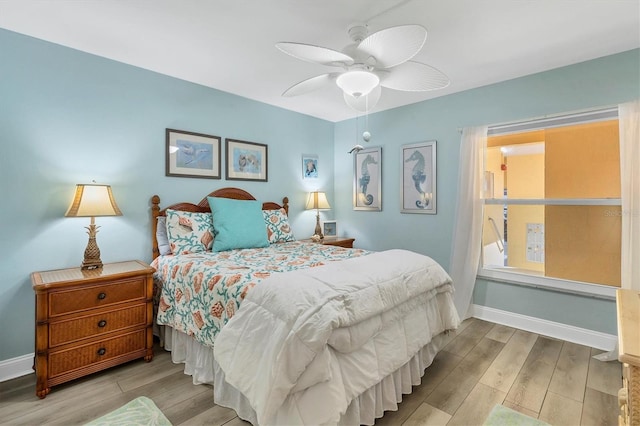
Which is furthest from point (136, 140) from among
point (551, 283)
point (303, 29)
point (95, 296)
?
point (551, 283)

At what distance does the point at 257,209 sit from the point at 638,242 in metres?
3.25

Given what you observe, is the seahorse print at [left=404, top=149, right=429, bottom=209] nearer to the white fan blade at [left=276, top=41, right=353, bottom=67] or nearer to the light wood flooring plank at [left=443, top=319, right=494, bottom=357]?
the light wood flooring plank at [left=443, top=319, right=494, bottom=357]

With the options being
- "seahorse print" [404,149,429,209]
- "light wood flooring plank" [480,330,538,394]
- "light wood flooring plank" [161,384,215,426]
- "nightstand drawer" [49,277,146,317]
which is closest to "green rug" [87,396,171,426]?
"light wood flooring plank" [161,384,215,426]

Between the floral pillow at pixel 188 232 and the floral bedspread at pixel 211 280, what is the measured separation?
5.0 inches

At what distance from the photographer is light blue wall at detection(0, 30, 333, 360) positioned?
2.19 meters

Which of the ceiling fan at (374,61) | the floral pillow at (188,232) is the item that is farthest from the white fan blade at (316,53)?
the floral pillow at (188,232)

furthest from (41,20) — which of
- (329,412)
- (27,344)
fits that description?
(329,412)


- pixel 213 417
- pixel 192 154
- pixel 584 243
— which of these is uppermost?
pixel 192 154

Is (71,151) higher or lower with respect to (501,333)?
higher

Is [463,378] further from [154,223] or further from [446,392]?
[154,223]

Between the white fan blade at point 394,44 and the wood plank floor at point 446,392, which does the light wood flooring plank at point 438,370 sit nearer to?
the wood plank floor at point 446,392

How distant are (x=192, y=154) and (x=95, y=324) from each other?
171cm

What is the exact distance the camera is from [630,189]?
2432 millimetres

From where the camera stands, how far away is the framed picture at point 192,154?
2982 mm
